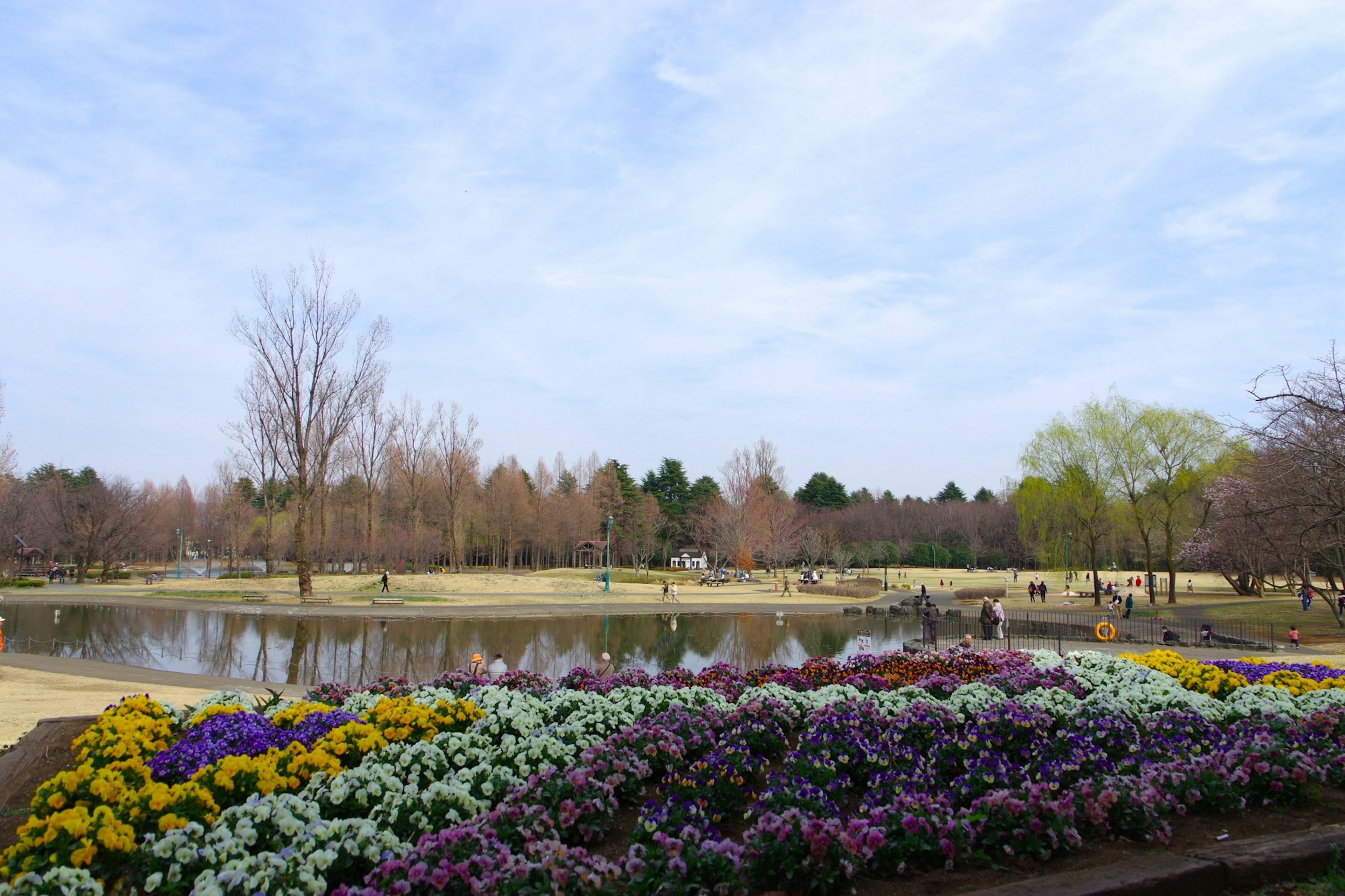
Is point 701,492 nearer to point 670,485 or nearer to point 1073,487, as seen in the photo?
point 670,485

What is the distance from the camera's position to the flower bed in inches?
171

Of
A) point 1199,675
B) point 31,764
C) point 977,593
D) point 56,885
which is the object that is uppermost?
point 56,885

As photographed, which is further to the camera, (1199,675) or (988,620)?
(988,620)

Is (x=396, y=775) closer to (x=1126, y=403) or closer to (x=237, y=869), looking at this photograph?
(x=237, y=869)

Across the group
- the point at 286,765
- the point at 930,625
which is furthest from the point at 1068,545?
the point at 286,765

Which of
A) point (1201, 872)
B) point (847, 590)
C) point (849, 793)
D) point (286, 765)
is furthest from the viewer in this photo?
point (847, 590)

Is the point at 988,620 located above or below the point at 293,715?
below

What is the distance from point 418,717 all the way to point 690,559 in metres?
94.1

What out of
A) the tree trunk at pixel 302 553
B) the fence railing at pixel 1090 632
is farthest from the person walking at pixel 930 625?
the tree trunk at pixel 302 553

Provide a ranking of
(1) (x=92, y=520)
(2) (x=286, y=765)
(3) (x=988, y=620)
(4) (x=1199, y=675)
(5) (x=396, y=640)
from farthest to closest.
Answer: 1. (1) (x=92, y=520)
2. (5) (x=396, y=640)
3. (3) (x=988, y=620)
4. (4) (x=1199, y=675)
5. (2) (x=286, y=765)

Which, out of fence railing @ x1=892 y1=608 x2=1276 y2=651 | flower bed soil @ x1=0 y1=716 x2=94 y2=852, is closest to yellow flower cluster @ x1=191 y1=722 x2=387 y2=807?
flower bed soil @ x1=0 y1=716 x2=94 y2=852

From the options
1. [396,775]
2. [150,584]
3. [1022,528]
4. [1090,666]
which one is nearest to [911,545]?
[1022,528]

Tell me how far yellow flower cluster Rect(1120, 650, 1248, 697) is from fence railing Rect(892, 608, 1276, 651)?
822 centimetres

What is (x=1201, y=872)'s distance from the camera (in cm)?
440
